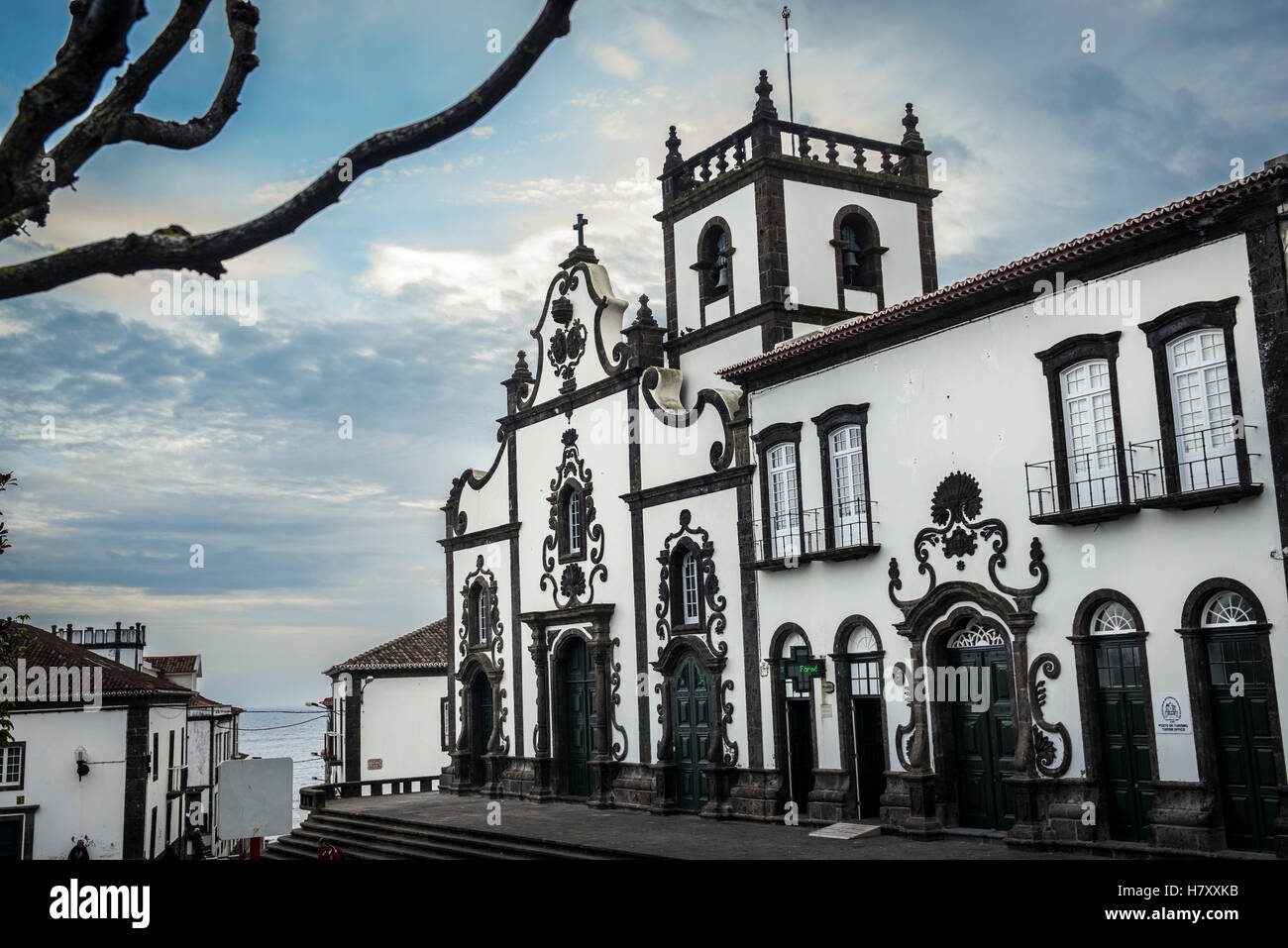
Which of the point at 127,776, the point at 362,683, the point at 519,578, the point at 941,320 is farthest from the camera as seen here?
the point at 362,683

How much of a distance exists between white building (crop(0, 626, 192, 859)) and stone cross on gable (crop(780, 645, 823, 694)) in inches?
775

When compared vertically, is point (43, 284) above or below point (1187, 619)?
above

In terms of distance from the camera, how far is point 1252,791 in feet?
47.7

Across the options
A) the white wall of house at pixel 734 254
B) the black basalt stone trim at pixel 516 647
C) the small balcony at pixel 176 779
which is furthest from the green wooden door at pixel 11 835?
the white wall of house at pixel 734 254

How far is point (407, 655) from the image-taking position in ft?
134

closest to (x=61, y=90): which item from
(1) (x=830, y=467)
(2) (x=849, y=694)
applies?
(1) (x=830, y=467)

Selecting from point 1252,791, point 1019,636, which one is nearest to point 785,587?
point 1019,636

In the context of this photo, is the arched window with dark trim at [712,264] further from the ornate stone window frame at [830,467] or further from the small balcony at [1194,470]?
the small balcony at [1194,470]

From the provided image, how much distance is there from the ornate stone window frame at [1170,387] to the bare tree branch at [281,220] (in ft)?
38.9

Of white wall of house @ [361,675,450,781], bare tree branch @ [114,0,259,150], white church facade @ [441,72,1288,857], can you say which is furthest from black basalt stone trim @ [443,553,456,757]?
bare tree branch @ [114,0,259,150]

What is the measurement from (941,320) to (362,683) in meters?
25.8

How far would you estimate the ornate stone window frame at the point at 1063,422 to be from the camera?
16.0m

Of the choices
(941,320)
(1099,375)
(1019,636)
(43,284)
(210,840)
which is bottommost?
(210,840)

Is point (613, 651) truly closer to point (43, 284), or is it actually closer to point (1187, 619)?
point (1187, 619)
